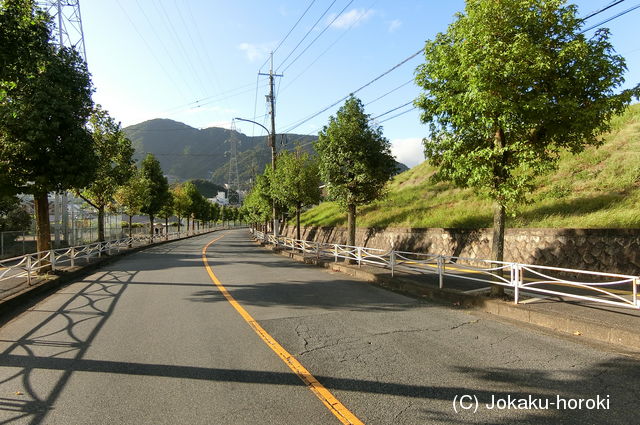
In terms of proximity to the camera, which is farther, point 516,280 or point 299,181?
point 299,181

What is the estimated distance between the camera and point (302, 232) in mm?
39438

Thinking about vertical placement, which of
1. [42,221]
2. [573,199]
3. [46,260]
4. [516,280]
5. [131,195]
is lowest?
[46,260]

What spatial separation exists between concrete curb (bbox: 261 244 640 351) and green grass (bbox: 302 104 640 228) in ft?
8.31

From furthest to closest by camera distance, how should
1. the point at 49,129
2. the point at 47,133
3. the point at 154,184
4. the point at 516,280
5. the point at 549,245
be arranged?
the point at 154,184 < the point at 549,245 < the point at 47,133 < the point at 49,129 < the point at 516,280

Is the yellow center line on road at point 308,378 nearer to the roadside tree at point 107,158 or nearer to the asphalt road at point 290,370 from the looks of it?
the asphalt road at point 290,370

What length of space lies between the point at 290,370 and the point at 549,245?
451 inches

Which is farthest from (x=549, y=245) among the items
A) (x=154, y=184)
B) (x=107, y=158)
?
(x=154, y=184)

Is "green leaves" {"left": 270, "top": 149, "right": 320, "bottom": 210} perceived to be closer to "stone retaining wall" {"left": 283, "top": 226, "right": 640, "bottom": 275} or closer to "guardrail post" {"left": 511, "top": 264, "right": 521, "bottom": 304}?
"stone retaining wall" {"left": 283, "top": 226, "right": 640, "bottom": 275}

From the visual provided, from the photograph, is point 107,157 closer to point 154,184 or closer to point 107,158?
point 107,158

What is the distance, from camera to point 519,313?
7199mm

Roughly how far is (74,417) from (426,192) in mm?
26385

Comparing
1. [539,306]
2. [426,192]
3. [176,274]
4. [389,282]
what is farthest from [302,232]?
[539,306]

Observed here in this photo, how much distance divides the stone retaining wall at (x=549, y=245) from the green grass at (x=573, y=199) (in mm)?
1202

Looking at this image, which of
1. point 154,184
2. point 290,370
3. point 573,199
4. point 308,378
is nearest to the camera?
point 308,378
